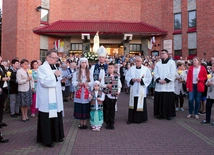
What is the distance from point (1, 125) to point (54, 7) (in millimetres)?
20936

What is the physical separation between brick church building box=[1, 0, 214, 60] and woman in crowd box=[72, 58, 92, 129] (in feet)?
55.0

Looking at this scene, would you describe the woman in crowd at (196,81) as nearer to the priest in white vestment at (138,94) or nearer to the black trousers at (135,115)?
the priest in white vestment at (138,94)

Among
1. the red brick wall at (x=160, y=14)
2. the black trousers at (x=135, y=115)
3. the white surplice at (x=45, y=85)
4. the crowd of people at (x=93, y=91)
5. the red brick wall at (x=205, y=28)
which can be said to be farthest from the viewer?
the red brick wall at (x=160, y=14)

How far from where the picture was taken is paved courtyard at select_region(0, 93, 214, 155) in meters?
4.90

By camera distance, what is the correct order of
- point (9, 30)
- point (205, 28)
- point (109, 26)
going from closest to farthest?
point (205, 28) < point (9, 30) < point (109, 26)

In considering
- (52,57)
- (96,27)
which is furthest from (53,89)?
(96,27)

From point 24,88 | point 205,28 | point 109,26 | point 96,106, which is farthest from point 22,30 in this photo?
point 96,106

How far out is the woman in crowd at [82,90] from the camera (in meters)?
6.53

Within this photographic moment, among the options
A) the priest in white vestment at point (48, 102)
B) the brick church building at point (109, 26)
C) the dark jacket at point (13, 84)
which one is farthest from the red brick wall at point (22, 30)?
the priest in white vestment at point (48, 102)

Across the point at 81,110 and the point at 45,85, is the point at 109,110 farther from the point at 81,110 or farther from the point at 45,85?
the point at 45,85

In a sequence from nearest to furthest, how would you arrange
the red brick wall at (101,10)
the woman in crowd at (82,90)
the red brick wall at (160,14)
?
the woman in crowd at (82,90), the red brick wall at (160,14), the red brick wall at (101,10)

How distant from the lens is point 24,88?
26.1ft

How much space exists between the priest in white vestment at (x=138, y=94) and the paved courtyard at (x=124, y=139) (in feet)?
1.10

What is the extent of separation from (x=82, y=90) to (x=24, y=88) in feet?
8.78
